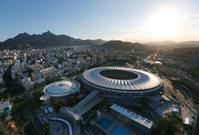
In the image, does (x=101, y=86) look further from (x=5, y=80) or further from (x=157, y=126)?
(x=5, y=80)

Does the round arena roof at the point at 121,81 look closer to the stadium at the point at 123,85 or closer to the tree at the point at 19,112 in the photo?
the stadium at the point at 123,85

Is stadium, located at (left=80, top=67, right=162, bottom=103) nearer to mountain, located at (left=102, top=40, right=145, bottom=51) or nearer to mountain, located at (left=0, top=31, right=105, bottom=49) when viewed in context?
mountain, located at (left=102, top=40, right=145, bottom=51)

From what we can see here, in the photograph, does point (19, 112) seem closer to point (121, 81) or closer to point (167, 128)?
point (121, 81)

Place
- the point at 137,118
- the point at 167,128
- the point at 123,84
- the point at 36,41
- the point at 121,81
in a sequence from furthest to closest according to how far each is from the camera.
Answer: the point at 36,41, the point at 121,81, the point at 123,84, the point at 137,118, the point at 167,128

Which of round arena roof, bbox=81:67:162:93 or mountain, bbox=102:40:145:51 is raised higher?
round arena roof, bbox=81:67:162:93

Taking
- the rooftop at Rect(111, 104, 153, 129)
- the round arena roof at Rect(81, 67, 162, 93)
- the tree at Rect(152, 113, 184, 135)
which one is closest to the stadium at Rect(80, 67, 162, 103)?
the round arena roof at Rect(81, 67, 162, 93)

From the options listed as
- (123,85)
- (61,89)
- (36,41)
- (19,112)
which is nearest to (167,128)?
(123,85)

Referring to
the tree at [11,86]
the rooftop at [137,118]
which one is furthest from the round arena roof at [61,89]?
the tree at [11,86]

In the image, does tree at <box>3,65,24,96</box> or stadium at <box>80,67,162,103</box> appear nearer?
stadium at <box>80,67,162,103</box>

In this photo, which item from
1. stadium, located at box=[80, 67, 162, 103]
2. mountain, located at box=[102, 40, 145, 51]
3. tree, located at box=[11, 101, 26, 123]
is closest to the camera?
tree, located at box=[11, 101, 26, 123]

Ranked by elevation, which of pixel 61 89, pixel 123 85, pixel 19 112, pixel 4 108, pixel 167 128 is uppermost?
pixel 123 85
